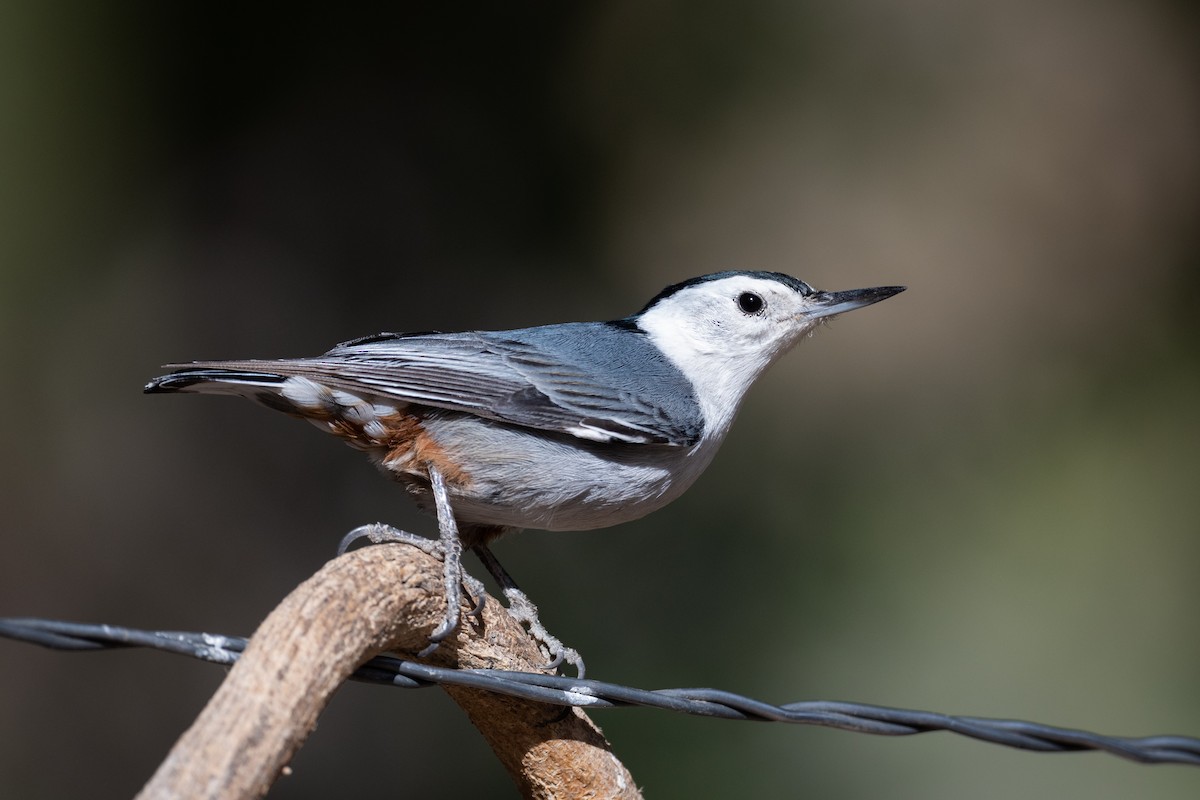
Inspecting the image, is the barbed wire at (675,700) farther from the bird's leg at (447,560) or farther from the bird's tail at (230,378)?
the bird's tail at (230,378)

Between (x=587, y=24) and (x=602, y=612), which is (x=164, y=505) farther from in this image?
(x=587, y=24)

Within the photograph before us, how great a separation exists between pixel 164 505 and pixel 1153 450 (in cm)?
443

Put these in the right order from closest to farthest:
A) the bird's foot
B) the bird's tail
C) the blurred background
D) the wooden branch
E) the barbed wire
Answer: the wooden branch
the barbed wire
the bird's foot
the bird's tail
the blurred background

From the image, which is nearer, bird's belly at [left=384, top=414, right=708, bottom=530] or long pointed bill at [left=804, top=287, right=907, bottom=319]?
bird's belly at [left=384, top=414, right=708, bottom=530]

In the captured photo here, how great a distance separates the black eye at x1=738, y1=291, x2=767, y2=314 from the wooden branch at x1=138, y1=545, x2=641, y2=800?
1.11 m

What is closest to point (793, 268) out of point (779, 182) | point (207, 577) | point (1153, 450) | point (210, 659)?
point (779, 182)

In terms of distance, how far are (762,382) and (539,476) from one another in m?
3.51

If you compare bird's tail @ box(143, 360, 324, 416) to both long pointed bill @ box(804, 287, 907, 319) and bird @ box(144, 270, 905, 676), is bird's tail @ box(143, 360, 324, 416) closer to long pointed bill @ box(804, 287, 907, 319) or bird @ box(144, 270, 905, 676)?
bird @ box(144, 270, 905, 676)

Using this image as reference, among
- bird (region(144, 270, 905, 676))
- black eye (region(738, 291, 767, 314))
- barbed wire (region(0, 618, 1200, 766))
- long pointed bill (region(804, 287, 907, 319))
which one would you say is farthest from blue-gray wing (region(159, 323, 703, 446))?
barbed wire (region(0, 618, 1200, 766))

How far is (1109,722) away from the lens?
441cm

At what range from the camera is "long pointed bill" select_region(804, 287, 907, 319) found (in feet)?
9.11

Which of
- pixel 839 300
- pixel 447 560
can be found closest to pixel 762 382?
pixel 839 300

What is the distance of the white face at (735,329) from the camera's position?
9.00 feet

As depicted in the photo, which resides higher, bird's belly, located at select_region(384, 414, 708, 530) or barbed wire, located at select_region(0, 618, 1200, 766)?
bird's belly, located at select_region(384, 414, 708, 530)
